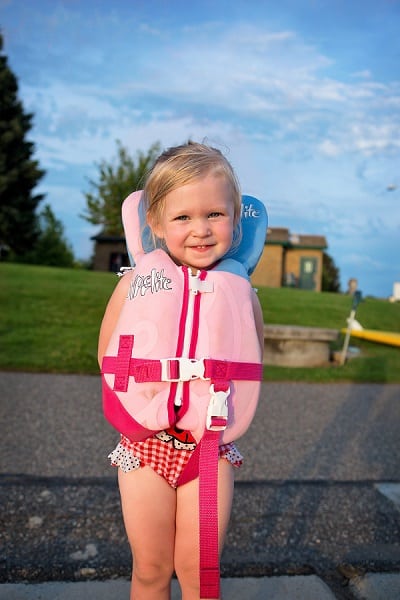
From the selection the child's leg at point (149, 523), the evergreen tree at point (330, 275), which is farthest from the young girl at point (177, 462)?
the evergreen tree at point (330, 275)

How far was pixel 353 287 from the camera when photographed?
33219 millimetres

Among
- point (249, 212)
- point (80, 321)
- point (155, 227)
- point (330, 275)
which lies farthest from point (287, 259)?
point (155, 227)

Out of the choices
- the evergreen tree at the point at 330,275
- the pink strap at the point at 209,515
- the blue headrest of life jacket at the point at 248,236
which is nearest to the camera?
the pink strap at the point at 209,515

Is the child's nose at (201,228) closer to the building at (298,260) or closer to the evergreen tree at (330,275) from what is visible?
the building at (298,260)

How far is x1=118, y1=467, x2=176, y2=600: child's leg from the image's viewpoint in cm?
207

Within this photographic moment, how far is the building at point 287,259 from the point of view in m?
36.1

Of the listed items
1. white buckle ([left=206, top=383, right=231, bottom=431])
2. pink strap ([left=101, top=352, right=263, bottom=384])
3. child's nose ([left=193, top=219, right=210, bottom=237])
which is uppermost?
child's nose ([left=193, top=219, right=210, bottom=237])

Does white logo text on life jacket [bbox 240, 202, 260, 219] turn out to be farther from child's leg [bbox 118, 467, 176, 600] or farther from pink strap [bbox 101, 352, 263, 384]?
child's leg [bbox 118, 467, 176, 600]

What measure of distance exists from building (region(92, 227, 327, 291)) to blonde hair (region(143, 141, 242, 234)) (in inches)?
1302

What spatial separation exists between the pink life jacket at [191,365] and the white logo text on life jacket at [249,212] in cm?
36

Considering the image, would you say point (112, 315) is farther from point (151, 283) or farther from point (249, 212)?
point (249, 212)

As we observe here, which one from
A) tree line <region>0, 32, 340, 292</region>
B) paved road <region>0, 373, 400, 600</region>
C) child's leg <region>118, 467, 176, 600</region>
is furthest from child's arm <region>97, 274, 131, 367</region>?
tree line <region>0, 32, 340, 292</region>

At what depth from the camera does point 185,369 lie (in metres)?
1.97

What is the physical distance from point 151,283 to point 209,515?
78 cm
